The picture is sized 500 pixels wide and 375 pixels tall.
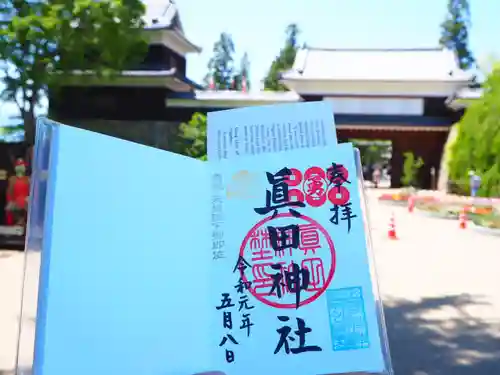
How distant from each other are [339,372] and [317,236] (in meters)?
0.26

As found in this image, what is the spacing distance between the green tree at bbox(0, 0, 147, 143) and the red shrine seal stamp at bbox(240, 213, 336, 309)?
10633 millimetres

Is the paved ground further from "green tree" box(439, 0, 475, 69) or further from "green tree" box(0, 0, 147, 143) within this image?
"green tree" box(439, 0, 475, 69)

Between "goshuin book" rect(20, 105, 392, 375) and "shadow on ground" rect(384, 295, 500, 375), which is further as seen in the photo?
"shadow on ground" rect(384, 295, 500, 375)

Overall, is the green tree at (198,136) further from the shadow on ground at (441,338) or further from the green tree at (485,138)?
the shadow on ground at (441,338)

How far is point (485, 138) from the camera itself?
44.1 ft

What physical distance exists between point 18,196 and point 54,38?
394 cm

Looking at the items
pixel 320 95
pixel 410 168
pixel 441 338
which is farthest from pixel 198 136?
pixel 410 168

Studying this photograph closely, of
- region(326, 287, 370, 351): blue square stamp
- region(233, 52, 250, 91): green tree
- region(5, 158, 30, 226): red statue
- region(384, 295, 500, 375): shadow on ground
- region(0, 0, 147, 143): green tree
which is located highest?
region(233, 52, 250, 91): green tree

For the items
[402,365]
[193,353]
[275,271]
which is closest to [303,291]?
[275,271]

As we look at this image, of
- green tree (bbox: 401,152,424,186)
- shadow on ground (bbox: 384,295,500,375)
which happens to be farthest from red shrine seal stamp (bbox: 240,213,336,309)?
green tree (bbox: 401,152,424,186)

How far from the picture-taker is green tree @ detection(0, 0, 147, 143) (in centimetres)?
1070

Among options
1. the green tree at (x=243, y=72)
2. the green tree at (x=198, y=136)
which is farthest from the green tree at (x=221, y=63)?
the green tree at (x=198, y=136)

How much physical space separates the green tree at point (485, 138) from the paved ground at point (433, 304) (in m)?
5.13

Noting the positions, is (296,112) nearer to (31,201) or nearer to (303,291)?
(303,291)
